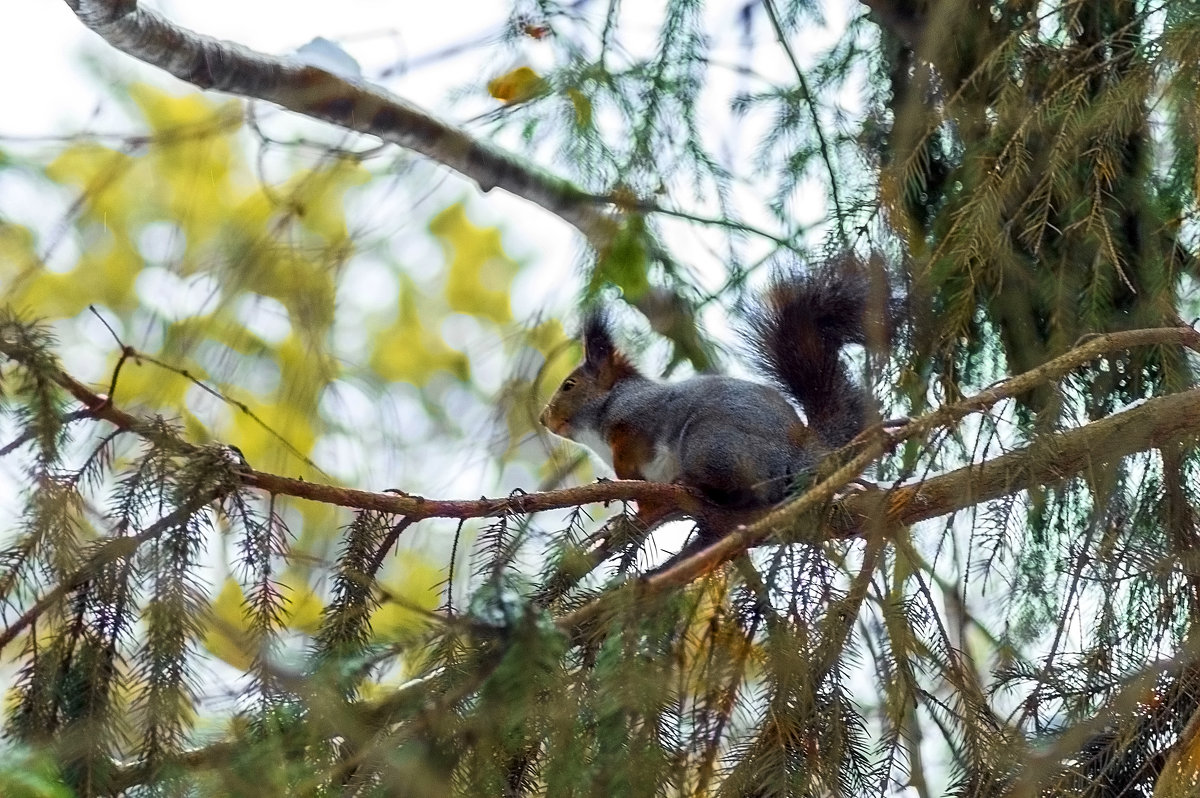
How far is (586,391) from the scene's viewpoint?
279cm

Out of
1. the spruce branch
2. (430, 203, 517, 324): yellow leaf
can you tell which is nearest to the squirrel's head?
(430, 203, 517, 324): yellow leaf

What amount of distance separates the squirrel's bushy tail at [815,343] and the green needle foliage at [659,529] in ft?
0.27

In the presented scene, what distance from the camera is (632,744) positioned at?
104 cm

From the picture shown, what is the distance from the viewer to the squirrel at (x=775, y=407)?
207 cm

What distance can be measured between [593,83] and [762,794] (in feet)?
3.25

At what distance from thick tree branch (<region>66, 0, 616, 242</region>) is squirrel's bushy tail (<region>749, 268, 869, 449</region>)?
39cm

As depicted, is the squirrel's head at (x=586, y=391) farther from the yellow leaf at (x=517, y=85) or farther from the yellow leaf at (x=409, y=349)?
the yellow leaf at (x=517, y=85)

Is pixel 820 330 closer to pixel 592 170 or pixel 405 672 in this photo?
pixel 592 170

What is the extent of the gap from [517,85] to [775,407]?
0.76m

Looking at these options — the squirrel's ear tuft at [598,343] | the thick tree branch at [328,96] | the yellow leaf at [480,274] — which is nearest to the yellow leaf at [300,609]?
the thick tree branch at [328,96]

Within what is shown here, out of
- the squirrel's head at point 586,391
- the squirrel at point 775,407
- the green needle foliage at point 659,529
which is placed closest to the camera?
the green needle foliage at point 659,529

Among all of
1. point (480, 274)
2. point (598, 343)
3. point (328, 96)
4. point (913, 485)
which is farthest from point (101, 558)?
point (480, 274)

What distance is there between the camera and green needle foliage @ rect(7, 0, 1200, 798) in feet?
3.38

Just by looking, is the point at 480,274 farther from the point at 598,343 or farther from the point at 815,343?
the point at 815,343
